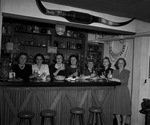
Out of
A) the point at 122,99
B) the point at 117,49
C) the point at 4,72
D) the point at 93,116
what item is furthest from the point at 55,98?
the point at 117,49

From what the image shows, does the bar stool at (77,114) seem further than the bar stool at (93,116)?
No

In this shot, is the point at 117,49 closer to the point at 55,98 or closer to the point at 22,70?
the point at 55,98

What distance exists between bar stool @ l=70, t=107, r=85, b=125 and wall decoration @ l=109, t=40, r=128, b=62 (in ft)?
8.39

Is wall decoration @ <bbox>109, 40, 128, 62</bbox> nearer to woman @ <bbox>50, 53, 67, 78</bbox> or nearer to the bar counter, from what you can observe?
the bar counter

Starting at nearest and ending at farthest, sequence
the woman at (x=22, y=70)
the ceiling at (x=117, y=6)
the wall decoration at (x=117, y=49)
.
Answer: the ceiling at (x=117, y=6), the woman at (x=22, y=70), the wall decoration at (x=117, y=49)

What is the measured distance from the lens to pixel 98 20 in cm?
411

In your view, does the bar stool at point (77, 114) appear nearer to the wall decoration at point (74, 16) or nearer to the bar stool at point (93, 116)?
the bar stool at point (93, 116)

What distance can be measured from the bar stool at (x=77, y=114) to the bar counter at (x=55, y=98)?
146 mm

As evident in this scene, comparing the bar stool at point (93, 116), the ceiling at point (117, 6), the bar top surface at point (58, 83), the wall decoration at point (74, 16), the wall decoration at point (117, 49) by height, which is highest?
the ceiling at point (117, 6)

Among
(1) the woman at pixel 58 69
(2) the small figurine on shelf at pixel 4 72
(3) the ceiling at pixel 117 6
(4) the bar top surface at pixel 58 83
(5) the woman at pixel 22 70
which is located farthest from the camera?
(1) the woman at pixel 58 69

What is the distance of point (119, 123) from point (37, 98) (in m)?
2.14

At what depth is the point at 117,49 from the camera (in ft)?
18.8

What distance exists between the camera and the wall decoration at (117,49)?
17.4 ft

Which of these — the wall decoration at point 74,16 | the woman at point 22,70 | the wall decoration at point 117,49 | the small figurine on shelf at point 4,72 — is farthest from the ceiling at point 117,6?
the small figurine on shelf at point 4,72
